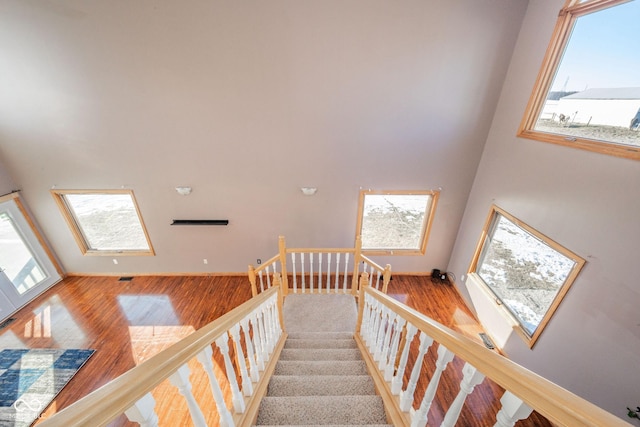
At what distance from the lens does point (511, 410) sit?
0.74m

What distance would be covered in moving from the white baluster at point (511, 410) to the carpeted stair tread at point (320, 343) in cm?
215

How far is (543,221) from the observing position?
9.23 ft

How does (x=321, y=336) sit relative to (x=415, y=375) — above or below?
below

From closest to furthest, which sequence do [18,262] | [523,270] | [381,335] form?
Answer: [381,335] < [523,270] < [18,262]

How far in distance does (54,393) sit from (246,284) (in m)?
2.65

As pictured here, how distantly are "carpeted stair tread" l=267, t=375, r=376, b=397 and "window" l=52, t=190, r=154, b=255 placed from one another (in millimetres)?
4025

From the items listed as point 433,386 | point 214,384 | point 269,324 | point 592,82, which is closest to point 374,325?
point 269,324

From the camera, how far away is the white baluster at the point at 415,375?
120cm

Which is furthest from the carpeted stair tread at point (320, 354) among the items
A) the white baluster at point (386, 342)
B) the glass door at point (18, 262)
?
the glass door at point (18, 262)

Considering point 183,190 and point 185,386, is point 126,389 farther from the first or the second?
point 183,190

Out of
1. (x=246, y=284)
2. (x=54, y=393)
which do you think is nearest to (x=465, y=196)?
(x=246, y=284)

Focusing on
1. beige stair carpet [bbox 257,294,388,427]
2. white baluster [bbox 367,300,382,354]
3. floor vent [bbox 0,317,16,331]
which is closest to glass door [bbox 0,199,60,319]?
floor vent [bbox 0,317,16,331]

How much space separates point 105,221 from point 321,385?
5024mm

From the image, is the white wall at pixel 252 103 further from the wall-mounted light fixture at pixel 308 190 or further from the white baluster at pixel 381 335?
the white baluster at pixel 381 335
